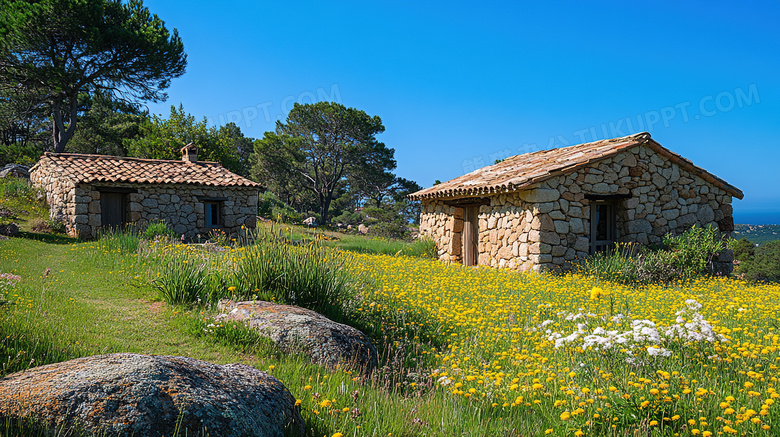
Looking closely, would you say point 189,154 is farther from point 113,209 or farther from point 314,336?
point 314,336

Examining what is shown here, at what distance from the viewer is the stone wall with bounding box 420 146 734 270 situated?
11250 mm

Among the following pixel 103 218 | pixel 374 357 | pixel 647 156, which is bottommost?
pixel 374 357

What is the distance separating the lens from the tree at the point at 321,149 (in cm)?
3228

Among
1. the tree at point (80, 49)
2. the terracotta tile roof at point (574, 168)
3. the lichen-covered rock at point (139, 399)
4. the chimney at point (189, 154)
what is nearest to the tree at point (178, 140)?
the tree at point (80, 49)

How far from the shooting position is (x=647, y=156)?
12570mm

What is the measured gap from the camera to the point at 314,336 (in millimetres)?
4578

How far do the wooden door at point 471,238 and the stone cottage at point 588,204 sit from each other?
32mm

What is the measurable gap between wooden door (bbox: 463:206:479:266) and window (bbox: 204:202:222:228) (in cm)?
1100

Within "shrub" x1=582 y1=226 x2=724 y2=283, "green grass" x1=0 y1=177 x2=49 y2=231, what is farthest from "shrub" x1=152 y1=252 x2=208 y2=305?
"green grass" x1=0 y1=177 x2=49 y2=231

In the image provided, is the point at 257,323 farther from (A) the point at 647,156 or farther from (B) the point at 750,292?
(A) the point at 647,156

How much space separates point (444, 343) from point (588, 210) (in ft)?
26.3

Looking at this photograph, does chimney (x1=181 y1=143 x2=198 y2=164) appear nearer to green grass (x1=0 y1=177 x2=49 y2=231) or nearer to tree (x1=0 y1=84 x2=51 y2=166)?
green grass (x1=0 y1=177 x2=49 y2=231)

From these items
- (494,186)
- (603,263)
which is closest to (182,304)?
(494,186)

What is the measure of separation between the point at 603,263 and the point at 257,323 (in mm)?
9463
